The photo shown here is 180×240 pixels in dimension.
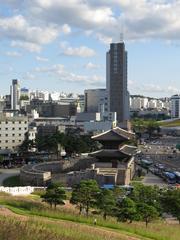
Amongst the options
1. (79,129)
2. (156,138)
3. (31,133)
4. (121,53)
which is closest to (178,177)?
(31,133)

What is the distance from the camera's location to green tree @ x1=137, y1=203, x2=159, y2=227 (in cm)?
3192

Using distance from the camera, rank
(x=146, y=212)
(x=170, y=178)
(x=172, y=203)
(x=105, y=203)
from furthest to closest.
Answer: (x=170, y=178) < (x=172, y=203) < (x=105, y=203) < (x=146, y=212)

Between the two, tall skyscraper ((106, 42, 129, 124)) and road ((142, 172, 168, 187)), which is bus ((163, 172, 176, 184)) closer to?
road ((142, 172, 168, 187))

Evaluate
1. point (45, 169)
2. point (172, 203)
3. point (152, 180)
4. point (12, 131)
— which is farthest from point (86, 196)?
point (12, 131)

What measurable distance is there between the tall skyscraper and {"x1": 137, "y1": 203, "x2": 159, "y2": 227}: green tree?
131275 mm

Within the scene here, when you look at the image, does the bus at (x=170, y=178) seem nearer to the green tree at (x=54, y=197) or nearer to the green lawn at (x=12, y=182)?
the green lawn at (x=12, y=182)

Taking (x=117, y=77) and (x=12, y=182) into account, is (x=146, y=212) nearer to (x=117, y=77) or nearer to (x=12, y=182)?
(x=12, y=182)

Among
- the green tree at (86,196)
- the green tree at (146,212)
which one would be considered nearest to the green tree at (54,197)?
the green tree at (86,196)

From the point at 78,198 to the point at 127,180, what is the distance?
23.0 m

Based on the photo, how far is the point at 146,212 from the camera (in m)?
32.0

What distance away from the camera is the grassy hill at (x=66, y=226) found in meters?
20.7

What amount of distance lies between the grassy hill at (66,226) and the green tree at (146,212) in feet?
1.96

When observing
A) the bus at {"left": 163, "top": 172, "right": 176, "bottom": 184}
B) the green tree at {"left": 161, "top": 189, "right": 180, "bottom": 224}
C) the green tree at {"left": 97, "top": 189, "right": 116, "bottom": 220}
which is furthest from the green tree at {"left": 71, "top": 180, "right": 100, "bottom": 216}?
the bus at {"left": 163, "top": 172, "right": 176, "bottom": 184}

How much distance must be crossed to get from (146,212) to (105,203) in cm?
314
